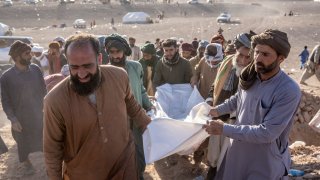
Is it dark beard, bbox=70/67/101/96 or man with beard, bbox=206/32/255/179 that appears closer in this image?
dark beard, bbox=70/67/101/96

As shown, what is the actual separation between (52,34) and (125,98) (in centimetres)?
3181

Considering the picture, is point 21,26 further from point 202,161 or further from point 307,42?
point 202,161

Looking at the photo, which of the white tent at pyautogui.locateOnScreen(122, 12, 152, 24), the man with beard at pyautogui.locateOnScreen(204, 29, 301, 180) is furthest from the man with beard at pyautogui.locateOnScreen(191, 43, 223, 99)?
the white tent at pyautogui.locateOnScreen(122, 12, 152, 24)

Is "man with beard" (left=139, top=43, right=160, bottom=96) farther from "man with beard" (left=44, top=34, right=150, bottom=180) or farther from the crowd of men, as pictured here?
"man with beard" (left=44, top=34, right=150, bottom=180)

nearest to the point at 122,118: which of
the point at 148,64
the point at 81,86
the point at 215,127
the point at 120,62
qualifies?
the point at 81,86

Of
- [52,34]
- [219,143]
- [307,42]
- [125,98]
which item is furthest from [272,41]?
[52,34]

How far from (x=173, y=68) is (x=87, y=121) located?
2.95 metres

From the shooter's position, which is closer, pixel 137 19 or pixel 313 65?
pixel 313 65

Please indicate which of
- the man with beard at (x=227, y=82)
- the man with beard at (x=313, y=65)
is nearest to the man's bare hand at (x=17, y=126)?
the man with beard at (x=227, y=82)

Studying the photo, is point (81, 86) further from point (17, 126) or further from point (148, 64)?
point (148, 64)

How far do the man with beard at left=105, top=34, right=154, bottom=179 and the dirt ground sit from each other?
3.19 feet

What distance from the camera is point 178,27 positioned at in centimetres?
3550

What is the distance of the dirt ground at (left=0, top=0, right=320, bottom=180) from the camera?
592cm

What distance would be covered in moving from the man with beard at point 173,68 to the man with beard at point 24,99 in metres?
1.75
